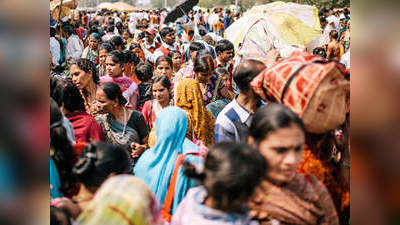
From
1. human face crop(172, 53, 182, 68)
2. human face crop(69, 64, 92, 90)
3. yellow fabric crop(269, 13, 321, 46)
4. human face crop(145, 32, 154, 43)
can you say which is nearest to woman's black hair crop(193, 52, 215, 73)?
human face crop(69, 64, 92, 90)

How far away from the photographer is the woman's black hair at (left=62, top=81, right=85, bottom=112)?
228 centimetres

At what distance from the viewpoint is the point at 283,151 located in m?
1.54

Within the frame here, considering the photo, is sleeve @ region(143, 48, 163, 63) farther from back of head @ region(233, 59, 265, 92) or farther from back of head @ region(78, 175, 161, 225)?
back of head @ region(78, 175, 161, 225)

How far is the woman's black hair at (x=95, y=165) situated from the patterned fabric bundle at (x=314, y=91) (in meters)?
0.91

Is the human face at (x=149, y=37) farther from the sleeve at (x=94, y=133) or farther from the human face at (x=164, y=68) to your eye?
the sleeve at (x=94, y=133)

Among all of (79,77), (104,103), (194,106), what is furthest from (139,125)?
(79,77)

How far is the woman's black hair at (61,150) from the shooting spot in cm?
172

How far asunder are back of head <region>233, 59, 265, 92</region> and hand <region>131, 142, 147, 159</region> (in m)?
1.22

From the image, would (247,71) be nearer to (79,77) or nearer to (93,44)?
(79,77)
